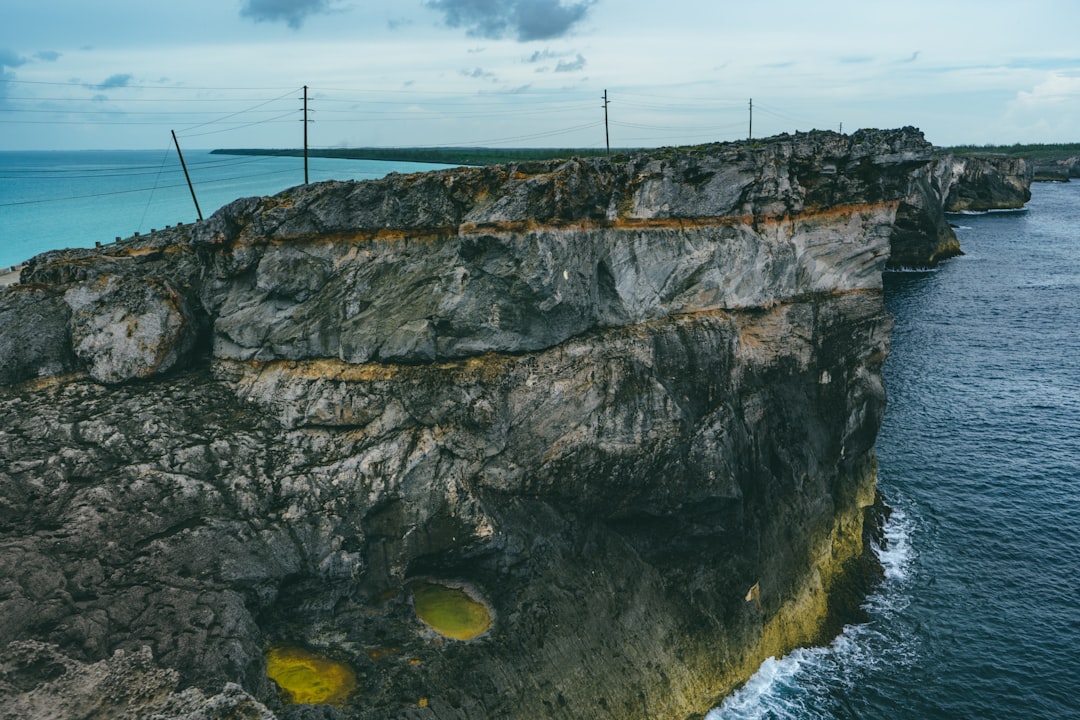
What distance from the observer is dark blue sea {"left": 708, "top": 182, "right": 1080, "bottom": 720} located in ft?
120

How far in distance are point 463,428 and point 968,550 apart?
3369 cm

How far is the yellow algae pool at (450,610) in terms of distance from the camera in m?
33.7

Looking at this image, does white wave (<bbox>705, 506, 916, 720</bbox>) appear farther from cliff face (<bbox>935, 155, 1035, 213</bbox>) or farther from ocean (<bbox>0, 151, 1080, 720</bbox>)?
cliff face (<bbox>935, 155, 1035, 213</bbox>)

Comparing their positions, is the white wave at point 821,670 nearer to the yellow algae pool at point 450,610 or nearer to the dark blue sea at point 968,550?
the dark blue sea at point 968,550

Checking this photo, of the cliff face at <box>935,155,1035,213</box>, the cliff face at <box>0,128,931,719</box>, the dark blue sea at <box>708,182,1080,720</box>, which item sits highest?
the cliff face at <box>935,155,1035,213</box>

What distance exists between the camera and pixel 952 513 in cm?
5103

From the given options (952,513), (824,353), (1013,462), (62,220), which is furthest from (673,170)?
(62,220)

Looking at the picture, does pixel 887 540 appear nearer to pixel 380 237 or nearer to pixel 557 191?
pixel 557 191

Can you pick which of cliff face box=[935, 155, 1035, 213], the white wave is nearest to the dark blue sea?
the white wave

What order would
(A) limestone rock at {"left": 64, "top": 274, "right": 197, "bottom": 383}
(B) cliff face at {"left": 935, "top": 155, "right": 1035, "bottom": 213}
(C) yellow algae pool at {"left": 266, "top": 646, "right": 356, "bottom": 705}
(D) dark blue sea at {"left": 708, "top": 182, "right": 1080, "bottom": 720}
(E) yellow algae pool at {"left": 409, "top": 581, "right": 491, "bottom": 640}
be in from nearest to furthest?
(C) yellow algae pool at {"left": 266, "top": 646, "right": 356, "bottom": 705}, (E) yellow algae pool at {"left": 409, "top": 581, "right": 491, "bottom": 640}, (D) dark blue sea at {"left": 708, "top": 182, "right": 1080, "bottom": 720}, (A) limestone rock at {"left": 64, "top": 274, "right": 197, "bottom": 383}, (B) cliff face at {"left": 935, "top": 155, "right": 1035, "bottom": 213}

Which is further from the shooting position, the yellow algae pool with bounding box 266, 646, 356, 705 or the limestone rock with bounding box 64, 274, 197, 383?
the limestone rock with bounding box 64, 274, 197, 383

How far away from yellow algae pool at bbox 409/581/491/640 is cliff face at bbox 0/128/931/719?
66 cm

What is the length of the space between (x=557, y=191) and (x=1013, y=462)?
42769 millimetres

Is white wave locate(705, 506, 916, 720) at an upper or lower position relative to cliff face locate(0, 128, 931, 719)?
lower
